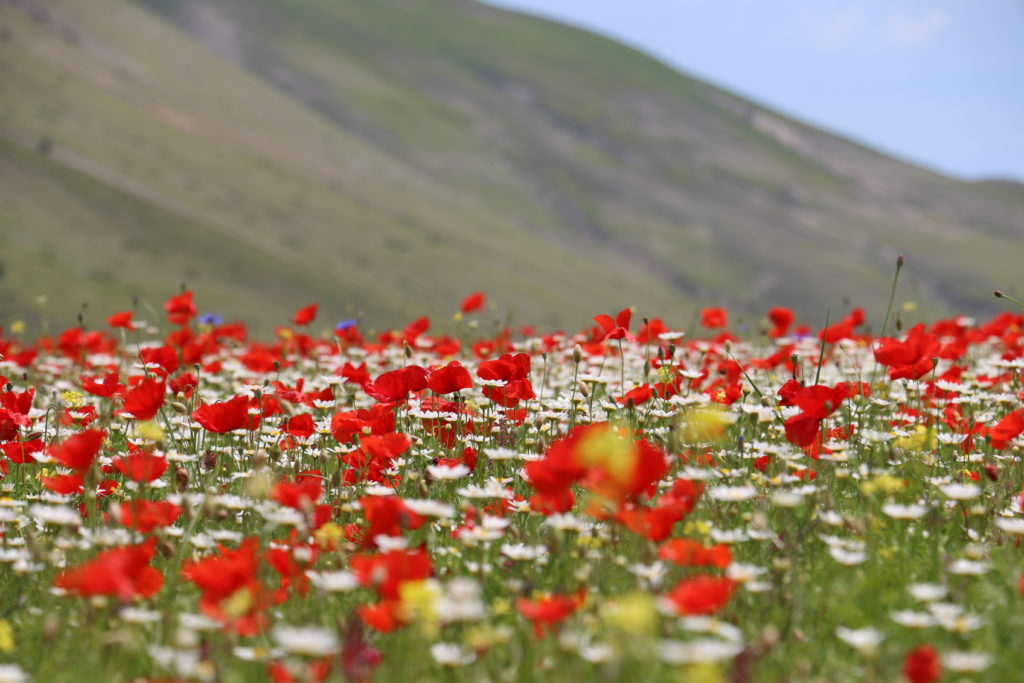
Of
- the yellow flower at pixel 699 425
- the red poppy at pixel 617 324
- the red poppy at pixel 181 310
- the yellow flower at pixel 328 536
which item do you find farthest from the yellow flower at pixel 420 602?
the red poppy at pixel 181 310

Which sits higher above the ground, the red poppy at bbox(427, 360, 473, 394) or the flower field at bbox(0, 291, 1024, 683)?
the red poppy at bbox(427, 360, 473, 394)

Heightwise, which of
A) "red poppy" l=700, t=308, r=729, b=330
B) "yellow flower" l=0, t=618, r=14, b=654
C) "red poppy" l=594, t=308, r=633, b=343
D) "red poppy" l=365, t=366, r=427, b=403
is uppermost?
"red poppy" l=700, t=308, r=729, b=330

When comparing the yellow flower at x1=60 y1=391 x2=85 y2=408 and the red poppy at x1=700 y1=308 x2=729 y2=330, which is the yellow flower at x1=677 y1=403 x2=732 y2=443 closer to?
the red poppy at x1=700 y1=308 x2=729 y2=330

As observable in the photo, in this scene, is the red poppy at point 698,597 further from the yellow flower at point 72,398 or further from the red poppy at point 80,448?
the yellow flower at point 72,398

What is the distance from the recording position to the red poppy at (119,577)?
82.4 inches

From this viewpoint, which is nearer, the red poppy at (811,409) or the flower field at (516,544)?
the flower field at (516,544)

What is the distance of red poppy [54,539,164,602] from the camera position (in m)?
2.09

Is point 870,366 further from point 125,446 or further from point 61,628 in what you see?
point 61,628

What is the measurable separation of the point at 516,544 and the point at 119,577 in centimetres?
148

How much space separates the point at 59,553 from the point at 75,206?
1914 inches

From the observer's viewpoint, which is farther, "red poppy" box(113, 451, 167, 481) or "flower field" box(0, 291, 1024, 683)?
"red poppy" box(113, 451, 167, 481)

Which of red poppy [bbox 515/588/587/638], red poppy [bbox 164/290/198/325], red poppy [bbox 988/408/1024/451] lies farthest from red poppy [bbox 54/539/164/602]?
red poppy [bbox 164/290/198/325]

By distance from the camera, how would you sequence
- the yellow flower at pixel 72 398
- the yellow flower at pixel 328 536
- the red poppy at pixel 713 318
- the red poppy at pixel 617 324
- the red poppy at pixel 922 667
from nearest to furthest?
the red poppy at pixel 922 667
the yellow flower at pixel 328 536
the red poppy at pixel 617 324
the yellow flower at pixel 72 398
the red poppy at pixel 713 318

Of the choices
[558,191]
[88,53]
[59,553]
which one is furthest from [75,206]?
[558,191]
